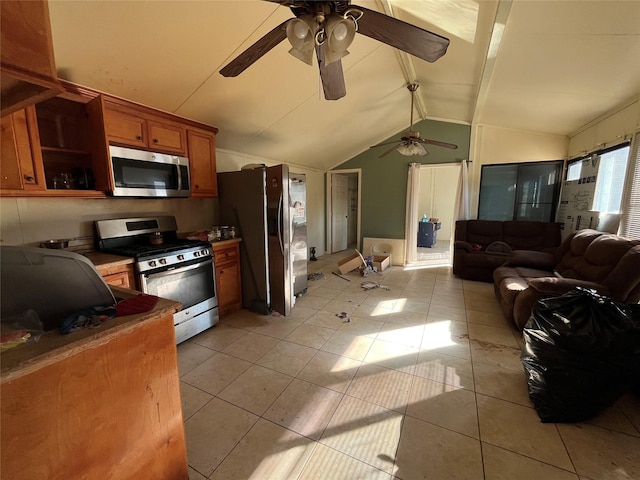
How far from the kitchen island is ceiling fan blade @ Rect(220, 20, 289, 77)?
140 centimetres

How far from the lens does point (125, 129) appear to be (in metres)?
2.22

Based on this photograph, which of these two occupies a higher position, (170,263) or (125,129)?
(125,129)

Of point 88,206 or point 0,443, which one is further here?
point 88,206

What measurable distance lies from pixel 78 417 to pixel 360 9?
198 centimetres

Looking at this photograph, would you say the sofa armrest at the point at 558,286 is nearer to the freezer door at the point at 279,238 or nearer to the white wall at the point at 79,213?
the freezer door at the point at 279,238

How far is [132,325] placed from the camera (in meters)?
0.94

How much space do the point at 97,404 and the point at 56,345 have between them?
0.29 m

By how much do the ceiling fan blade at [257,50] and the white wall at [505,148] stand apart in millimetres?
4531

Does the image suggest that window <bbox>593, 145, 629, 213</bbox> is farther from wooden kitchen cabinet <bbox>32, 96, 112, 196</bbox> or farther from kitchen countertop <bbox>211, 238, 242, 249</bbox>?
wooden kitchen cabinet <bbox>32, 96, 112, 196</bbox>

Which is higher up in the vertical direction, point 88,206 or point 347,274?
point 88,206

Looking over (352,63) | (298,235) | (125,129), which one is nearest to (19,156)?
(125,129)

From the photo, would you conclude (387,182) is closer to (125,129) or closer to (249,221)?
(249,221)

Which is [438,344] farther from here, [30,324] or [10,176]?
[10,176]

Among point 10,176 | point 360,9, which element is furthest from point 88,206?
point 360,9
